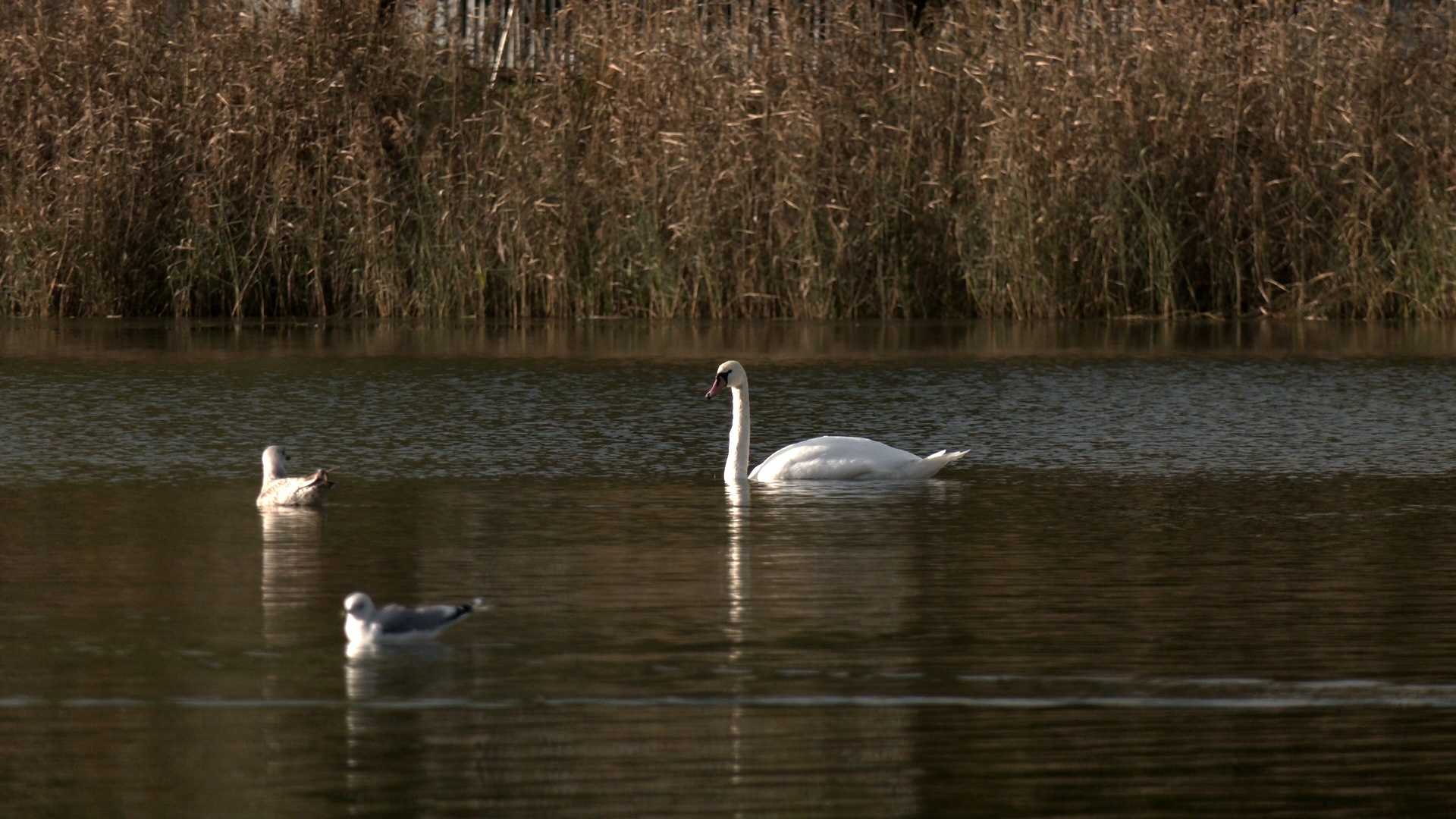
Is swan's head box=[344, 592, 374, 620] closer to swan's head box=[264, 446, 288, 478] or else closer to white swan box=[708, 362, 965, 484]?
swan's head box=[264, 446, 288, 478]

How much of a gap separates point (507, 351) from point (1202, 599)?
10.5 metres

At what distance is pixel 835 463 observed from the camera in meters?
10.8

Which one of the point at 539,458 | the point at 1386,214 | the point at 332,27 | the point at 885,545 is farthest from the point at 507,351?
the point at 885,545

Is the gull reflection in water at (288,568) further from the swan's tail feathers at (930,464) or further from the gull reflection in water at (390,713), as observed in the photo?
the swan's tail feathers at (930,464)

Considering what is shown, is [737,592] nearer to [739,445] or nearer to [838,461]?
[838,461]

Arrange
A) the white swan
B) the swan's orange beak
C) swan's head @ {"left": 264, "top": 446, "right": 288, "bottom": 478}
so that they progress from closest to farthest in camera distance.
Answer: swan's head @ {"left": 264, "top": 446, "right": 288, "bottom": 478}
the white swan
the swan's orange beak

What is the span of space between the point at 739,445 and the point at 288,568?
3.20 metres

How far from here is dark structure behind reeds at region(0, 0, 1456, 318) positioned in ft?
62.5

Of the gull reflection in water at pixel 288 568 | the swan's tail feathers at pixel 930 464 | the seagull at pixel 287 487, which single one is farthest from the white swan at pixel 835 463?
the gull reflection in water at pixel 288 568

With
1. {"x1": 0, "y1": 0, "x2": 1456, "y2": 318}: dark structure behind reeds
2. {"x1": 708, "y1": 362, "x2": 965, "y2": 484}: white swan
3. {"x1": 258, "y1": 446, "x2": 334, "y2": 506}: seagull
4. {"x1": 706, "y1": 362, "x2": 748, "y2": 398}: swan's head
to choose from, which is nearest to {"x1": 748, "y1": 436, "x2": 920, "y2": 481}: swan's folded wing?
{"x1": 708, "y1": 362, "x2": 965, "y2": 484}: white swan

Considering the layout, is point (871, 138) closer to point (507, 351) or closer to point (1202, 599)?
point (507, 351)

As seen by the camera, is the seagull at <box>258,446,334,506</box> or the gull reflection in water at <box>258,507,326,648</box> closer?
the gull reflection in water at <box>258,507,326,648</box>

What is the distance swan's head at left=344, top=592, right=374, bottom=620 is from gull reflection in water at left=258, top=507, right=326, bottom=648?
281 millimetres

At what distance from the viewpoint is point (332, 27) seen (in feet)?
67.0
